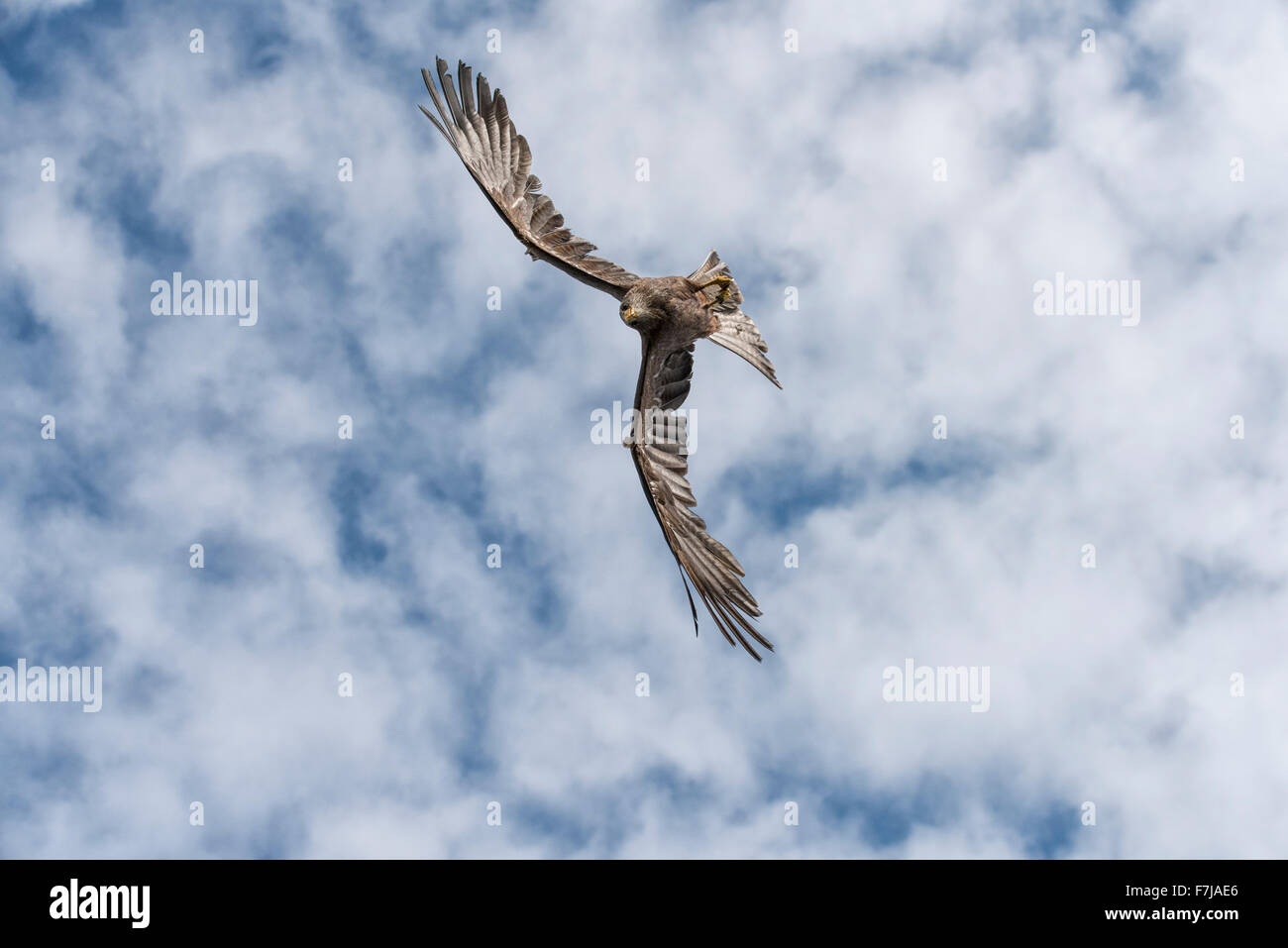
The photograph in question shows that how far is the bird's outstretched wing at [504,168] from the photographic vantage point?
15.4 m

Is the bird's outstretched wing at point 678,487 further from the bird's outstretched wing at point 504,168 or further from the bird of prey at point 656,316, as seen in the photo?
the bird's outstretched wing at point 504,168

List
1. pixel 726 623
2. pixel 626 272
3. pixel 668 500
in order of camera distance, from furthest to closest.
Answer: pixel 626 272, pixel 668 500, pixel 726 623

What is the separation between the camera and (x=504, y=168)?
16.1 meters

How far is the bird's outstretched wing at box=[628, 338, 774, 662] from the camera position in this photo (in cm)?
1288

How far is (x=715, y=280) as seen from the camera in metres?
14.7

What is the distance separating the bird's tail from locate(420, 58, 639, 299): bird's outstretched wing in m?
1.37

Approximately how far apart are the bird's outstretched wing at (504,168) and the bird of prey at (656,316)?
15mm

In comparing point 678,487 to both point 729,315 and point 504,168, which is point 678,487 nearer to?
point 729,315

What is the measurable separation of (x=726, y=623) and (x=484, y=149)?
Result: 8495 millimetres

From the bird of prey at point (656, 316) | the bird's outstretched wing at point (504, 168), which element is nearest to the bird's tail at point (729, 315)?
the bird of prey at point (656, 316)

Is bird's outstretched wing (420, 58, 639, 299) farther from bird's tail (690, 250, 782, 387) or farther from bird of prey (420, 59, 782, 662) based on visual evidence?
bird's tail (690, 250, 782, 387)

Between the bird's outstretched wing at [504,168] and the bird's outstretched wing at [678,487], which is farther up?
the bird's outstretched wing at [504,168]

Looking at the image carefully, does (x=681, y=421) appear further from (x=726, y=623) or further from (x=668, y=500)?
(x=726, y=623)
